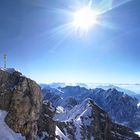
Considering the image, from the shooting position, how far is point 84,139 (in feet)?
512

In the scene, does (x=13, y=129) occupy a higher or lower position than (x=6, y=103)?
lower

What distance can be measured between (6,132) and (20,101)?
1020 cm

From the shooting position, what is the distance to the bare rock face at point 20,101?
7406cm

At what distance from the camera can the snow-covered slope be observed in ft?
221

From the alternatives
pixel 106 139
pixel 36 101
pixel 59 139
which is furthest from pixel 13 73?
pixel 106 139

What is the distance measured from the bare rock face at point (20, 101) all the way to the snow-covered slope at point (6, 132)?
43.0 inches

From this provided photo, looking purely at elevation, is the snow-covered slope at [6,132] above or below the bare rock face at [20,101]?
below

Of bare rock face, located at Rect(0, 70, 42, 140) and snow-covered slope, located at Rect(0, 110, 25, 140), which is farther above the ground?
bare rock face, located at Rect(0, 70, 42, 140)

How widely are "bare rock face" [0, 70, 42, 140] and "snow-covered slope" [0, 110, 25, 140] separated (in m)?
1.09

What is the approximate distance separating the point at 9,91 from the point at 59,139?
4686cm

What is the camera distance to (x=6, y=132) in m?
68.9

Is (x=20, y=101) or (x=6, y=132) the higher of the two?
(x=20, y=101)

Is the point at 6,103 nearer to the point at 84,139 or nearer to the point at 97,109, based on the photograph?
the point at 84,139

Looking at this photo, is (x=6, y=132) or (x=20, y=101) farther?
(x=20, y=101)
